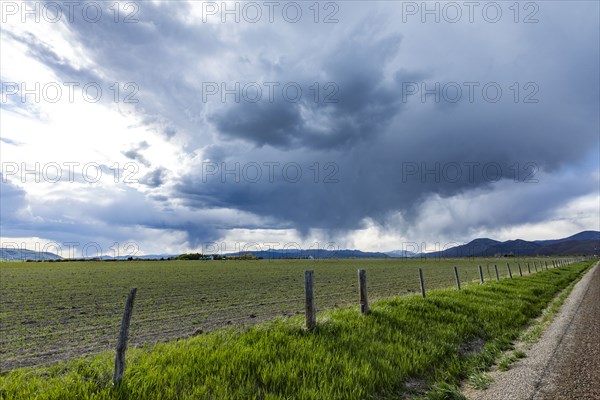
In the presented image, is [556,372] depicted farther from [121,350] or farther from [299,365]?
[121,350]

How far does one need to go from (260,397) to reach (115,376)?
2.59 meters

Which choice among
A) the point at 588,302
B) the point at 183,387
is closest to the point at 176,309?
the point at 183,387

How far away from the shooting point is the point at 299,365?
654cm

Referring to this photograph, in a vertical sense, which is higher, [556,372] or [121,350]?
[121,350]

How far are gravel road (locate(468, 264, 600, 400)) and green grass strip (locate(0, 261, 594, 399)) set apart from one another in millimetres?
749

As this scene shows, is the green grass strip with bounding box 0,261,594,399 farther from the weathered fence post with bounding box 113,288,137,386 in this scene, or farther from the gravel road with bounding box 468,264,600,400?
the gravel road with bounding box 468,264,600,400

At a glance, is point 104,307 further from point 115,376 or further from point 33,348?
point 115,376

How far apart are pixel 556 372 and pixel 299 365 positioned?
5429mm

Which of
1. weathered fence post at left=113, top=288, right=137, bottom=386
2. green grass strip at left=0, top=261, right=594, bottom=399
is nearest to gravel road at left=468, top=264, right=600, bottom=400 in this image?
green grass strip at left=0, top=261, right=594, bottom=399

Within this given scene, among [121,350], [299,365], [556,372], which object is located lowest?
[556,372]

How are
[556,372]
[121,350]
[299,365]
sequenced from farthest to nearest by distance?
[556,372] < [299,365] < [121,350]

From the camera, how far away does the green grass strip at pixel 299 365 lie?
5.56m

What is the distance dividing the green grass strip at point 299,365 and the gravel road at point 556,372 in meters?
0.75

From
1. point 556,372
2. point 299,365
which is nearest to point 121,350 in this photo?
point 299,365
